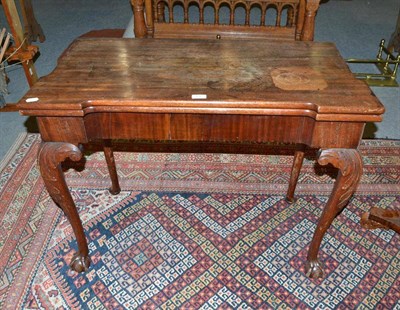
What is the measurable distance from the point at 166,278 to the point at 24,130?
1.65m

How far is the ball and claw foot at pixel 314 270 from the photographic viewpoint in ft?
5.72

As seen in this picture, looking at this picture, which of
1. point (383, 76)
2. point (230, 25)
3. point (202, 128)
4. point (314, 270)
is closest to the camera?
point (202, 128)

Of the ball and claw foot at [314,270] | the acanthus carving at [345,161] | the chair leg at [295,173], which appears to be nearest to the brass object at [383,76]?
the chair leg at [295,173]

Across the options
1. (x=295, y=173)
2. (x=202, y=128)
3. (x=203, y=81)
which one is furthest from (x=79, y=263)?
(x=295, y=173)

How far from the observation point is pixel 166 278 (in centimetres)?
176

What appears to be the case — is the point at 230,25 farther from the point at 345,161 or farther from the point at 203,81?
the point at 345,161

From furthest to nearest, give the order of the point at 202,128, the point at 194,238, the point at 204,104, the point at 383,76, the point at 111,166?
1. the point at 383,76
2. the point at 111,166
3. the point at 194,238
4. the point at 202,128
5. the point at 204,104

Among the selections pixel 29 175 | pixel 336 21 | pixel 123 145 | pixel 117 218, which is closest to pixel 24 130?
pixel 29 175

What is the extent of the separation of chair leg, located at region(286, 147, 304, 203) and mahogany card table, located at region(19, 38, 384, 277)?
Answer: 47 centimetres

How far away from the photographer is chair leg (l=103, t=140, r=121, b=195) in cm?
200

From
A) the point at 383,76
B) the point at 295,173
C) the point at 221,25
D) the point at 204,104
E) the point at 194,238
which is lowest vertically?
the point at 194,238

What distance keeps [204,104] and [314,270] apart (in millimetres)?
982

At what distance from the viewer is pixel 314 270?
1.74 metres

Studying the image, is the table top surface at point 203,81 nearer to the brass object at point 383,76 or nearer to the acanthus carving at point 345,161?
the acanthus carving at point 345,161
